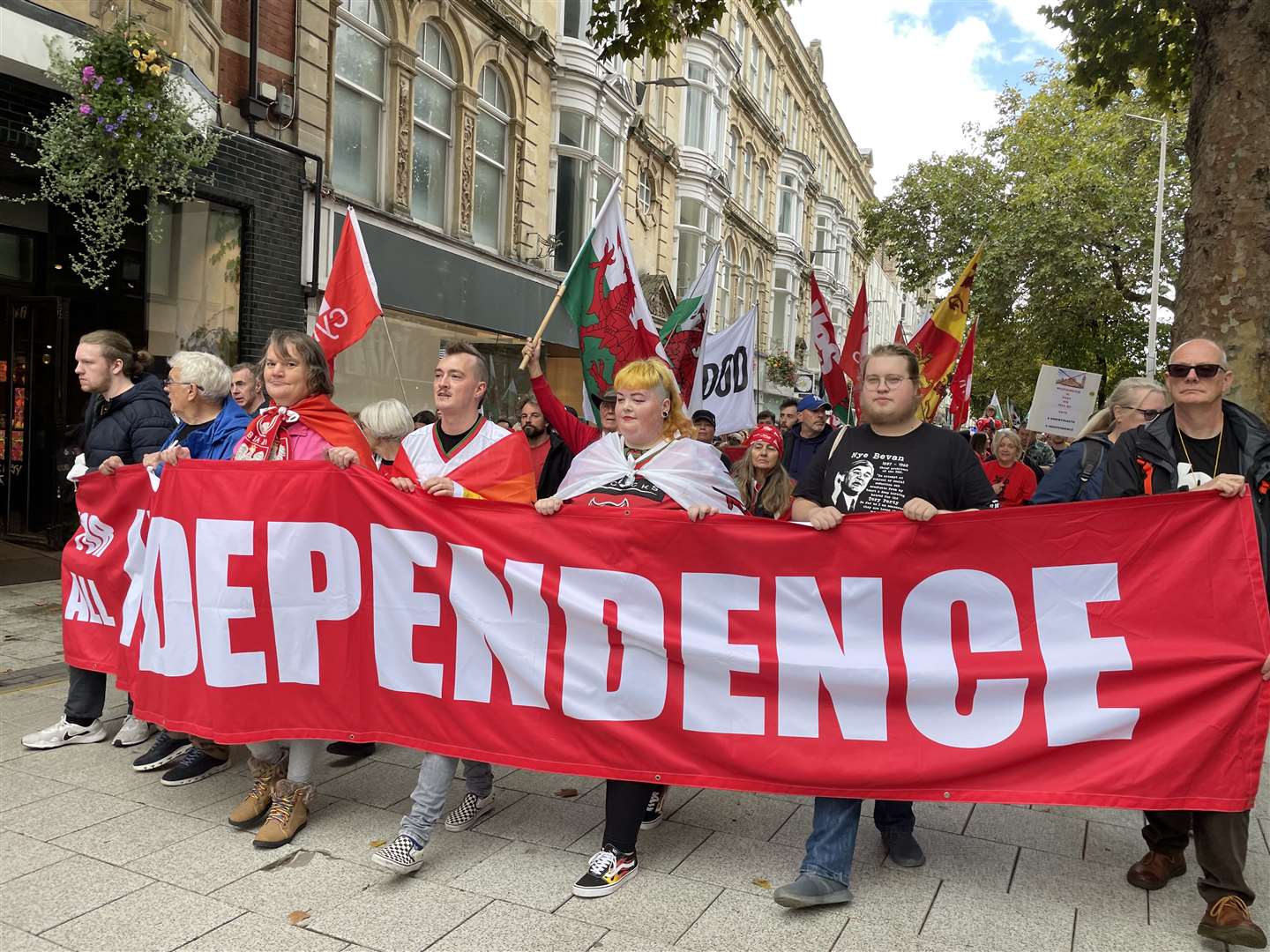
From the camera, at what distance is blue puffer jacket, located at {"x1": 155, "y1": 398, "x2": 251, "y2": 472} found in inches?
178

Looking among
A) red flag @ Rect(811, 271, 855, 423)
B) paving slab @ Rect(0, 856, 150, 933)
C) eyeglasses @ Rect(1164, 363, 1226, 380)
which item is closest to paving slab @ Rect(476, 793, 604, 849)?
paving slab @ Rect(0, 856, 150, 933)

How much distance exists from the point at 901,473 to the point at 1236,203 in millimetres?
4018

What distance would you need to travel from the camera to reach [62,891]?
3.32m

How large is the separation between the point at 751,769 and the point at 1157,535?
1693 millimetres

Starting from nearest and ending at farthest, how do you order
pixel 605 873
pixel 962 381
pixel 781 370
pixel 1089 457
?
1. pixel 605 873
2. pixel 1089 457
3. pixel 962 381
4. pixel 781 370

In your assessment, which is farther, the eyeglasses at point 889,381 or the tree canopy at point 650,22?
the tree canopy at point 650,22

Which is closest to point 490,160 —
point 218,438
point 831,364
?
point 831,364

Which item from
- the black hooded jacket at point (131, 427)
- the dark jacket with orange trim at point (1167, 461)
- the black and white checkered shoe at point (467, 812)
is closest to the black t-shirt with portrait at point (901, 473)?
the dark jacket with orange trim at point (1167, 461)

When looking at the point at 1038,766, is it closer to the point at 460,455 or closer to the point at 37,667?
the point at 460,455

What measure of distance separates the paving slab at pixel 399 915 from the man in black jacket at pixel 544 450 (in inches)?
119

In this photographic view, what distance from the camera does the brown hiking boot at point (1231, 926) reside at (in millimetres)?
3098

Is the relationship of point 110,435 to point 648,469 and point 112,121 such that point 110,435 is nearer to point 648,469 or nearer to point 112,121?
point 648,469

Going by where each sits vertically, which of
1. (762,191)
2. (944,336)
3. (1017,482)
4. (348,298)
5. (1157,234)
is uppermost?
(762,191)

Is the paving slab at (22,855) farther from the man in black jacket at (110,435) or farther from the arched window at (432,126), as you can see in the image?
the arched window at (432,126)
